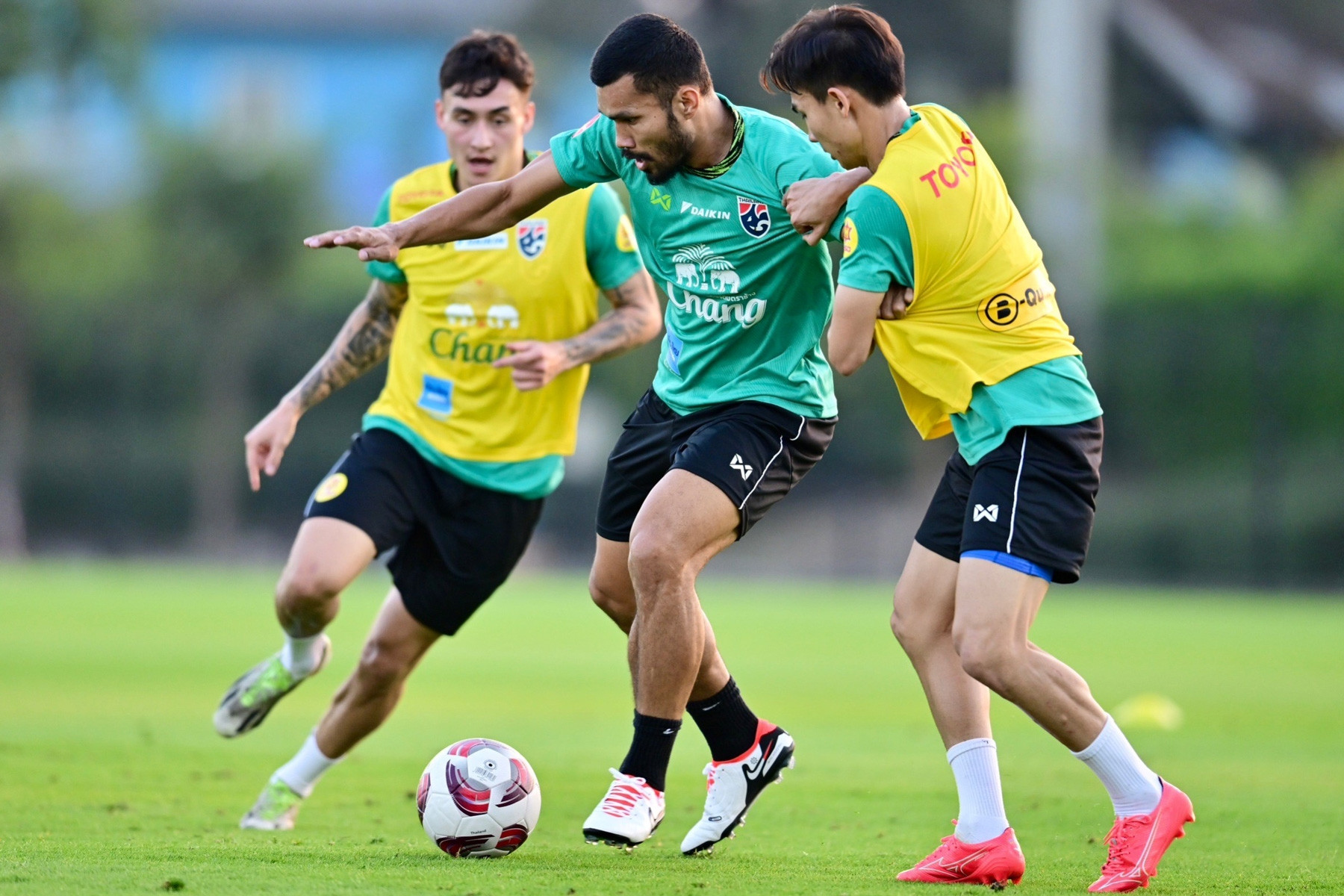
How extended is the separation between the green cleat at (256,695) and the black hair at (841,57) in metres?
3.29

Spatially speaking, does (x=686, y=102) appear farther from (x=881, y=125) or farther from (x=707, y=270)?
(x=881, y=125)

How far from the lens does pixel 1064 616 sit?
18969mm

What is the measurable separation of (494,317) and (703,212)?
1626mm

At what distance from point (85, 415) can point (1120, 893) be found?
2733 centimetres

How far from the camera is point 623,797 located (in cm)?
510

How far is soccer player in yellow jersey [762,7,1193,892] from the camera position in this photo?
15.6 feet

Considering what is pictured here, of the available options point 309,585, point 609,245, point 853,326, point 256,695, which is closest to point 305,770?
point 256,695

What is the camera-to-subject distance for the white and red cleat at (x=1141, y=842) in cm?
477

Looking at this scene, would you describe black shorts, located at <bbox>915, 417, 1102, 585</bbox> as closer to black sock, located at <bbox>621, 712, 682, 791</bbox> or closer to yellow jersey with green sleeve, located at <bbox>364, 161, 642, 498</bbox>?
black sock, located at <bbox>621, 712, 682, 791</bbox>

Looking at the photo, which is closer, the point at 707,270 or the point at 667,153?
the point at 667,153

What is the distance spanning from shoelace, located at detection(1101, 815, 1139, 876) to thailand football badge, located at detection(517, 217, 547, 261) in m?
3.39

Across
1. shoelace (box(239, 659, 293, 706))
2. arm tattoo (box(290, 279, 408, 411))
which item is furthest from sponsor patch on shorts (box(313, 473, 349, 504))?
shoelace (box(239, 659, 293, 706))

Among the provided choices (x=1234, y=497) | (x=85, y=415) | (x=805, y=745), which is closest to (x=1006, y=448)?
(x=805, y=745)

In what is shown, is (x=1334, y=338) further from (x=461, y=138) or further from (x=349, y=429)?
(x=461, y=138)
